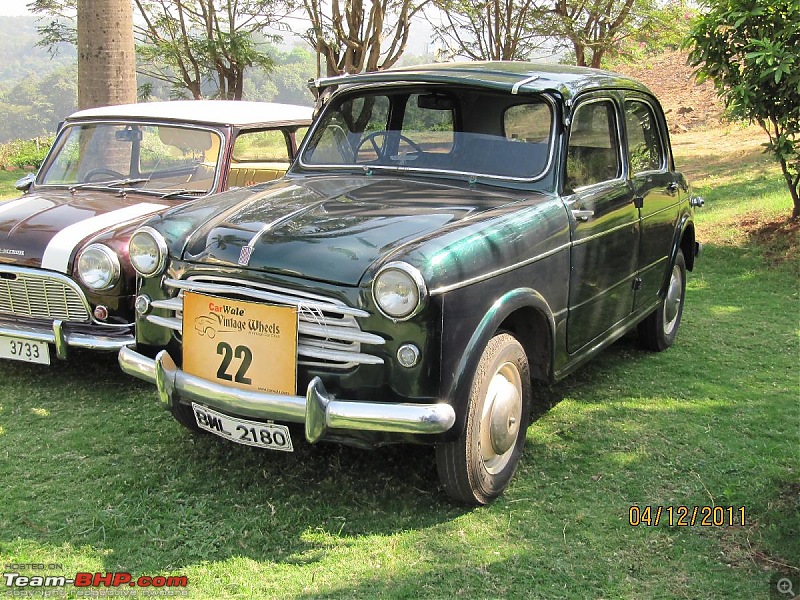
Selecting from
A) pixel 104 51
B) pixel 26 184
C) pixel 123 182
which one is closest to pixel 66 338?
pixel 123 182

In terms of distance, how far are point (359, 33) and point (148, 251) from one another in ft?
35.2

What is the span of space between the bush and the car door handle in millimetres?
15773

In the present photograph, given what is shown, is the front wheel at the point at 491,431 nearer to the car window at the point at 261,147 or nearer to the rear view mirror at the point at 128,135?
the car window at the point at 261,147

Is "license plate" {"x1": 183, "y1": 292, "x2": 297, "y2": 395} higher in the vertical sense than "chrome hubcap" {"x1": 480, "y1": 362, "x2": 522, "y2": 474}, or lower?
higher

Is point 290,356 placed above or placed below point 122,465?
above

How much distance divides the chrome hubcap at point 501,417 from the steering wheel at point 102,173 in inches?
143

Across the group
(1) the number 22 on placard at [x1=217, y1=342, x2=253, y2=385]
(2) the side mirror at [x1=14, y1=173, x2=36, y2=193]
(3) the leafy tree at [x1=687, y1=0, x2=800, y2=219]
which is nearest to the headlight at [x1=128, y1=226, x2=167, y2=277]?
(1) the number 22 on placard at [x1=217, y1=342, x2=253, y2=385]

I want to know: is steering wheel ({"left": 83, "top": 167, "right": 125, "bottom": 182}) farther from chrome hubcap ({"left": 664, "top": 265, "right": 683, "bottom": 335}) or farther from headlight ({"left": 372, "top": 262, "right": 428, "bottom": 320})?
chrome hubcap ({"left": 664, "top": 265, "right": 683, "bottom": 335})

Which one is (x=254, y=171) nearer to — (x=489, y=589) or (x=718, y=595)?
(x=489, y=589)

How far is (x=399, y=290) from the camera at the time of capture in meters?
3.10

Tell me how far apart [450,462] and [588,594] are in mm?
749

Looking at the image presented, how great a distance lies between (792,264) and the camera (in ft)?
27.7

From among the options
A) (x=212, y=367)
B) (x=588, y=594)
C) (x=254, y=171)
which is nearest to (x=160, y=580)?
(x=212, y=367)

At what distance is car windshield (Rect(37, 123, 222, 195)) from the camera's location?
229 inches
